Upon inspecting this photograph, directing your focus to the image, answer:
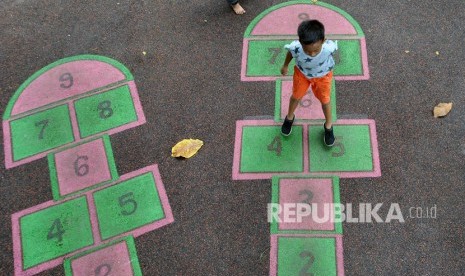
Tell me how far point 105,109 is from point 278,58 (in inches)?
75.1

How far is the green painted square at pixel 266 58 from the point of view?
4.62 m

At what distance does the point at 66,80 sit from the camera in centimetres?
482

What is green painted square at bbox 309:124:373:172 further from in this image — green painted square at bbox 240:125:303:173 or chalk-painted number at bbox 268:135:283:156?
chalk-painted number at bbox 268:135:283:156

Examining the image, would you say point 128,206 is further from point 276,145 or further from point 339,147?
point 339,147

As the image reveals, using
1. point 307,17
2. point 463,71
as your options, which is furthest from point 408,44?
point 307,17

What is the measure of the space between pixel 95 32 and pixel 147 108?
54.9 inches

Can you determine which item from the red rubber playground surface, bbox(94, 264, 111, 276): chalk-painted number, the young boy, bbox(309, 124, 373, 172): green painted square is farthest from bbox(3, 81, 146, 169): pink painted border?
bbox(309, 124, 373, 172): green painted square

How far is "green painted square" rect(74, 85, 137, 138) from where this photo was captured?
4.43 m

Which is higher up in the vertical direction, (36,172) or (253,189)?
(36,172)

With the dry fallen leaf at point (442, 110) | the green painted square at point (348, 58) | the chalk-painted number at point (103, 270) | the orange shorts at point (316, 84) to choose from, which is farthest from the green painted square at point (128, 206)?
the dry fallen leaf at point (442, 110)

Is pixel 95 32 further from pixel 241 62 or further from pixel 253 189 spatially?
pixel 253 189

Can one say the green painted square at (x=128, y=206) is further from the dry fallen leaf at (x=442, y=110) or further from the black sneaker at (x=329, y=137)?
the dry fallen leaf at (x=442, y=110)

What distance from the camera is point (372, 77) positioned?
4.46m

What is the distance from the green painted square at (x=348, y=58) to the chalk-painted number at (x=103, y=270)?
2871 millimetres
